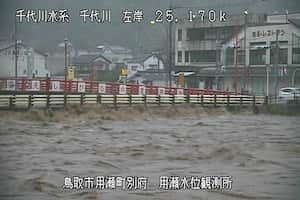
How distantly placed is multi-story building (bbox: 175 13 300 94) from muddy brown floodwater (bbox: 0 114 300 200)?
0.24m

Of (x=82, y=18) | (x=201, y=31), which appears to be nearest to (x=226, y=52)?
(x=201, y=31)

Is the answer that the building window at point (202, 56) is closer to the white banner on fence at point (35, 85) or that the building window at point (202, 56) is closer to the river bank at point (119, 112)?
the river bank at point (119, 112)

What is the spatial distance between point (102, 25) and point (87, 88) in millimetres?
521

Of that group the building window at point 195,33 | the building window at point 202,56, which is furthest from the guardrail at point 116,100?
the building window at point 195,33

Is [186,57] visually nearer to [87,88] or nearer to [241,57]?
[241,57]

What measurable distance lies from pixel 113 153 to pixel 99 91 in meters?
0.44

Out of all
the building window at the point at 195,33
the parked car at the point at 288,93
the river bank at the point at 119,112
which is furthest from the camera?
the river bank at the point at 119,112

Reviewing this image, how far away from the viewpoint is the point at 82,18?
2818 mm

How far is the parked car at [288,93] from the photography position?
9.40ft

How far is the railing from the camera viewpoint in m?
2.98

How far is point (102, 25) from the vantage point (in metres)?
2.87

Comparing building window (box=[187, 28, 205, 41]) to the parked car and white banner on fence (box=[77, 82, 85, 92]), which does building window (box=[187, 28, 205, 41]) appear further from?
white banner on fence (box=[77, 82, 85, 92])

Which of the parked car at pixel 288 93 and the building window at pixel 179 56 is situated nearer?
the parked car at pixel 288 93

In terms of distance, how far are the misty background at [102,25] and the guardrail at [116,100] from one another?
1.13ft
